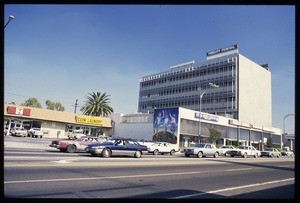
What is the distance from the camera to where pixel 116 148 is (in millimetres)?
22297

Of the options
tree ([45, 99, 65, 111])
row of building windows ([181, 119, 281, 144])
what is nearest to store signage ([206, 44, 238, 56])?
row of building windows ([181, 119, 281, 144])

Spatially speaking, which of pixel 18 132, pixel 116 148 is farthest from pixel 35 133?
Result: pixel 116 148

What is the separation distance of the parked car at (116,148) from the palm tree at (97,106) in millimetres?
46128

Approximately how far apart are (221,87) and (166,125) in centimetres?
3176

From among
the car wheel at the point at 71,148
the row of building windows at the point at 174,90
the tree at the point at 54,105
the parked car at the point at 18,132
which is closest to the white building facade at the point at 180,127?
the row of building windows at the point at 174,90

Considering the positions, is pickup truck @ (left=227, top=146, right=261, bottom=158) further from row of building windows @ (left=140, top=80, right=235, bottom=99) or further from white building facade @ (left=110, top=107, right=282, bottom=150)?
row of building windows @ (left=140, top=80, right=235, bottom=99)

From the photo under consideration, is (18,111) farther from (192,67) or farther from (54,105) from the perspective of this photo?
(54,105)

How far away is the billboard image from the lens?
50.6 m

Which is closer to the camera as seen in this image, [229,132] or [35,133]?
[35,133]

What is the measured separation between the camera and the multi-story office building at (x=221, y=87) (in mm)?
75375

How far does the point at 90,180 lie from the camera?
1009 centimetres

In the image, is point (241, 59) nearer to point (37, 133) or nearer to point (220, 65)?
point (220, 65)
